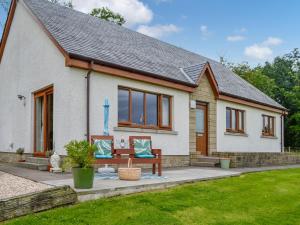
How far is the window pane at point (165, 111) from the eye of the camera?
14.1 meters

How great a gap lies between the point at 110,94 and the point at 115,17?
22.5m

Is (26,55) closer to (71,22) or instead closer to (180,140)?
(71,22)

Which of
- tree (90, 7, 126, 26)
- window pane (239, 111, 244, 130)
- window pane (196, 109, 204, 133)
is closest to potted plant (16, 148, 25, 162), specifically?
window pane (196, 109, 204, 133)

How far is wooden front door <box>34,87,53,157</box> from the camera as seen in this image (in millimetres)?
12625

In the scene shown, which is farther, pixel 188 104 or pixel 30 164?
pixel 188 104

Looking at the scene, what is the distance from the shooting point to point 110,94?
11.9 metres

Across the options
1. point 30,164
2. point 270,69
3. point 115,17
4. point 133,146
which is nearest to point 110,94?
point 133,146

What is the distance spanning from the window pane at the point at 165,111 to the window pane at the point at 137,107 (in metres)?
1.22

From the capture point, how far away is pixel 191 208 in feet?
21.9

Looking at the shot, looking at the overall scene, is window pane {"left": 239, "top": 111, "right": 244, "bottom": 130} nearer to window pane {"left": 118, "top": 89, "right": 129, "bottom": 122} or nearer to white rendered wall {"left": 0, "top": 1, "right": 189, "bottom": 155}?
white rendered wall {"left": 0, "top": 1, "right": 189, "bottom": 155}

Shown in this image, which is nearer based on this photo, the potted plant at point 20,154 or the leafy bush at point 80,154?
the leafy bush at point 80,154

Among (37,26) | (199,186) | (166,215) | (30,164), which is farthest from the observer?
(37,26)

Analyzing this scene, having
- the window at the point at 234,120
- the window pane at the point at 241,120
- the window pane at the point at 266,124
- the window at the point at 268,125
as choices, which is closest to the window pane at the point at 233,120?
the window at the point at 234,120

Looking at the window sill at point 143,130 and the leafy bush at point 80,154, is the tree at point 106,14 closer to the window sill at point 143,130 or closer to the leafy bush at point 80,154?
the window sill at point 143,130
